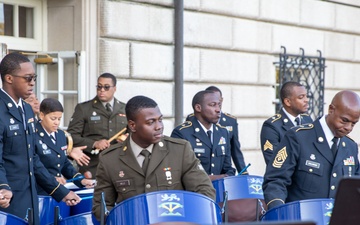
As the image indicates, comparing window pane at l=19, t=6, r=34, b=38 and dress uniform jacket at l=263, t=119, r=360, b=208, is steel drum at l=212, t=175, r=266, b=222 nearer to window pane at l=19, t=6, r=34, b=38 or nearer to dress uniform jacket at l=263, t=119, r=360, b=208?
dress uniform jacket at l=263, t=119, r=360, b=208

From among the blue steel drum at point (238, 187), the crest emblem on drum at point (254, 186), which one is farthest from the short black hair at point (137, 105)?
the crest emblem on drum at point (254, 186)

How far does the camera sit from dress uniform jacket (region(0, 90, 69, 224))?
527 centimetres

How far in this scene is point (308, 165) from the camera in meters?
4.96

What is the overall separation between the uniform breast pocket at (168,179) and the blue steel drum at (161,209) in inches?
18.0

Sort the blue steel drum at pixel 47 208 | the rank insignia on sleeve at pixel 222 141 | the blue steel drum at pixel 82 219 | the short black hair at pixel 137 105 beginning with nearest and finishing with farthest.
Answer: the short black hair at pixel 137 105
the blue steel drum at pixel 82 219
the blue steel drum at pixel 47 208
the rank insignia on sleeve at pixel 222 141

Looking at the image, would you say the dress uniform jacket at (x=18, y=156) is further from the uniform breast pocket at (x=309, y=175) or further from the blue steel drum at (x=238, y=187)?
the uniform breast pocket at (x=309, y=175)

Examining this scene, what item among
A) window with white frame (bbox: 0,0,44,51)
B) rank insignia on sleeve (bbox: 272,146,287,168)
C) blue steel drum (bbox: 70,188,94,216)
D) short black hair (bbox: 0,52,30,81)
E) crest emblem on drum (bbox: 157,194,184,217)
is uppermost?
window with white frame (bbox: 0,0,44,51)

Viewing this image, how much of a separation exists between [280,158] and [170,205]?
0.97 metres

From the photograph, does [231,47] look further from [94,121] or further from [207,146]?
[207,146]

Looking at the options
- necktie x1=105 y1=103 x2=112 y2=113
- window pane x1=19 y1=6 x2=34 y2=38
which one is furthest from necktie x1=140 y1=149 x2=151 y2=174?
window pane x1=19 y1=6 x2=34 y2=38

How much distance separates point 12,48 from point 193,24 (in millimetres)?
2463

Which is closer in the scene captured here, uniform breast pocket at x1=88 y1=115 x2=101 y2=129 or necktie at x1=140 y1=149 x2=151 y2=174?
necktie at x1=140 y1=149 x2=151 y2=174

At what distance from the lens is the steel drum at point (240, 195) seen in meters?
6.23

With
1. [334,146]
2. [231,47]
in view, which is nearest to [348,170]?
[334,146]
